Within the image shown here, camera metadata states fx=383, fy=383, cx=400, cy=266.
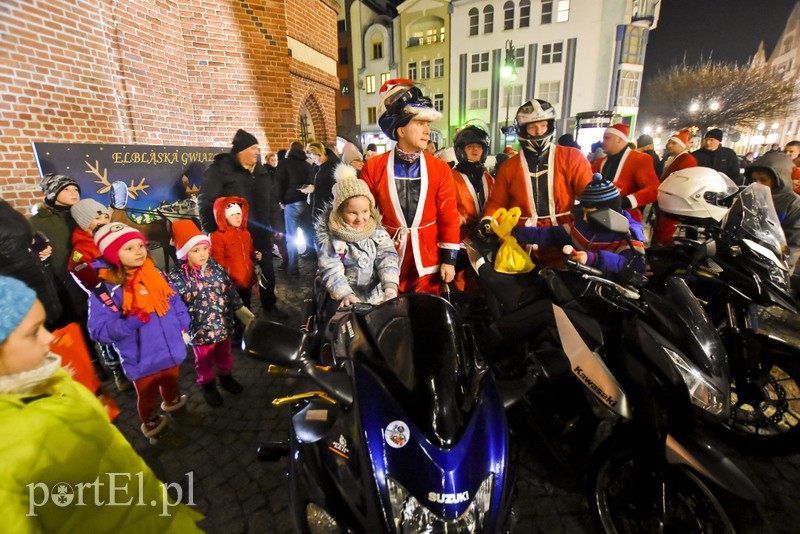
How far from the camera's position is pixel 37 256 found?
3.34m

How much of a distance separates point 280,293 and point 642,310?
511 cm

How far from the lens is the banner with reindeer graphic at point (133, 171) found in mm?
4707

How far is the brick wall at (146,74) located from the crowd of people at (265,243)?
154 centimetres

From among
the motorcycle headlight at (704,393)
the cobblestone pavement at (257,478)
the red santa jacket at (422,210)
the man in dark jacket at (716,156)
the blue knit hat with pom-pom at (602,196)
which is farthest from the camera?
the man in dark jacket at (716,156)

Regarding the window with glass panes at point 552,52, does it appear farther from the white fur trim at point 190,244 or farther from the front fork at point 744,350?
the white fur trim at point 190,244

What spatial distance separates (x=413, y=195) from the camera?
3412 mm

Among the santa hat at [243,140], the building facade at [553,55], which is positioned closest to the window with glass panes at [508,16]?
the building facade at [553,55]

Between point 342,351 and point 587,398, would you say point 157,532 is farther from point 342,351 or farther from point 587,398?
point 587,398

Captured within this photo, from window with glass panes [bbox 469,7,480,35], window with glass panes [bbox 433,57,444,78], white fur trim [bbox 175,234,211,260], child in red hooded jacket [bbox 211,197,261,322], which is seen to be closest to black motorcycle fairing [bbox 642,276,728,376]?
white fur trim [bbox 175,234,211,260]

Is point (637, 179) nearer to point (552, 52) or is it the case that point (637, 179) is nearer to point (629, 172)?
point (629, 172)

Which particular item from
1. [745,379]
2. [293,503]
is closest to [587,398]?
[745,379]

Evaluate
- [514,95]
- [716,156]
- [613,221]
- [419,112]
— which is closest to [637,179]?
[419,112]

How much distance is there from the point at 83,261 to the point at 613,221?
440 centimetres

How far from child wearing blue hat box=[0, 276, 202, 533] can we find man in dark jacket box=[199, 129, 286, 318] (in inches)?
142
